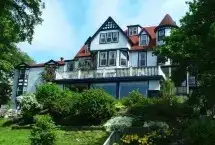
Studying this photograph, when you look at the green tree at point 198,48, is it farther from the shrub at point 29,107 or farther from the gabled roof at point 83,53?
the gabled roof at point 83,53

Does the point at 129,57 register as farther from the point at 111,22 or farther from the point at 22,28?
the point at 22,28

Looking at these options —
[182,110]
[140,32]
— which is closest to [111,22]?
[140,32]

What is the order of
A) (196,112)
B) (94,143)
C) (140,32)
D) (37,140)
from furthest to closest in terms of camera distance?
(140,32), (196,112), (94,143), (37,140)

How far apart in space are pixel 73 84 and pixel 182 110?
2252 cm

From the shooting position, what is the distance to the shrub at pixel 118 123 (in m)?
27.0

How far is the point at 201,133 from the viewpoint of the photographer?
68.5ft

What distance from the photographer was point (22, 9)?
27516 mm

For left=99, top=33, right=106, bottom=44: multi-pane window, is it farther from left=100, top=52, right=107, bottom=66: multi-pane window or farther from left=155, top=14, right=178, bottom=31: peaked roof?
left=155, top=14, right=178, bottom=31: peaked roof

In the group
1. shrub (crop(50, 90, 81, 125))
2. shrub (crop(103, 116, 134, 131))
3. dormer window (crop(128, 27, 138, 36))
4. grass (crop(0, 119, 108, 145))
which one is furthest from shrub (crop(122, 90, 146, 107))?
dormer window (crop(128, 27, 138, 36))

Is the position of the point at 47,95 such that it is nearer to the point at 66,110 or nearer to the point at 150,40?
the point at 66,110

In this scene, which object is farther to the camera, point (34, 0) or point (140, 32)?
point (140, 32)

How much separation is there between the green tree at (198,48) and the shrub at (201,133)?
3.62m

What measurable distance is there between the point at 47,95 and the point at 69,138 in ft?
31.8

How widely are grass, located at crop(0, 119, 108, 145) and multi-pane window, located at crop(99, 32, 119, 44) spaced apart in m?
26.4
